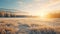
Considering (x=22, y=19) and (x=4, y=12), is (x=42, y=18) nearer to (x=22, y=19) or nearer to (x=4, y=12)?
(x=22, y=19)

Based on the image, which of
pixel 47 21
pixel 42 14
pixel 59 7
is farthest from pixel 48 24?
pixel 59 7

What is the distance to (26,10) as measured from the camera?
192 centimetres

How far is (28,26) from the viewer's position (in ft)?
6.20

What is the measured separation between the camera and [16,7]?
190 cm

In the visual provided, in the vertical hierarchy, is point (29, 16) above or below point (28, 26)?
above

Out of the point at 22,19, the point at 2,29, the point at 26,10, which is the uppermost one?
the point at 26,10

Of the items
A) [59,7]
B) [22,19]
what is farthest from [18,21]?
[59,7]

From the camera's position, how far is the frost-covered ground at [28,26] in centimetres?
185

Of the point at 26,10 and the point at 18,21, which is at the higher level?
the point at 26,10

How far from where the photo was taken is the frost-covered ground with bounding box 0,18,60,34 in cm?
185

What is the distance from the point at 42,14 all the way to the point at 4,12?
56 centimetres

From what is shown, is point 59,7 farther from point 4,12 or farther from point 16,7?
point 4,12

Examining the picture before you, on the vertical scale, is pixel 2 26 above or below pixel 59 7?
below

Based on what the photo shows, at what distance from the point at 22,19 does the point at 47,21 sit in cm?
37
